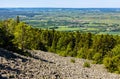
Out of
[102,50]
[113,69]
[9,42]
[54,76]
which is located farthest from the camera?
[102,50]

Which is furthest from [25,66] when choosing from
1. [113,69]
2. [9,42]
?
[113,69]

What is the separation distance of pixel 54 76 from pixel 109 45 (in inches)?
2714

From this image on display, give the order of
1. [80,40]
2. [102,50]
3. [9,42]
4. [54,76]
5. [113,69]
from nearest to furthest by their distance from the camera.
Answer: [54,76], [9,42], [113,69], [102,50], [80,40]

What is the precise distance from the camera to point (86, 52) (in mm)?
116438

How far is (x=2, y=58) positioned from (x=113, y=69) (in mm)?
40096

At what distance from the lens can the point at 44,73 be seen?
48156 mm

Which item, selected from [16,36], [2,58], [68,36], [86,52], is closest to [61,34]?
[68,36]

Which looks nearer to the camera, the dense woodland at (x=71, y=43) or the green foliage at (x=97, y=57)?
A: the green foliage at (x=97, y=57)

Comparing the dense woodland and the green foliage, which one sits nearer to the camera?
the green foliage

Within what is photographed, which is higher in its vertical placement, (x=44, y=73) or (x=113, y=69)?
(x=44, y=73)

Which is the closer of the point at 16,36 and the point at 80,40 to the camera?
the point at 16,36

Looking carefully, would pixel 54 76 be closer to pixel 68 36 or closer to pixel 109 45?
pixel 109 45

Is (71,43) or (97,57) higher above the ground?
(97,57)

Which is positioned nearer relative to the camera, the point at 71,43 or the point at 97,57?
the point at 97,57
